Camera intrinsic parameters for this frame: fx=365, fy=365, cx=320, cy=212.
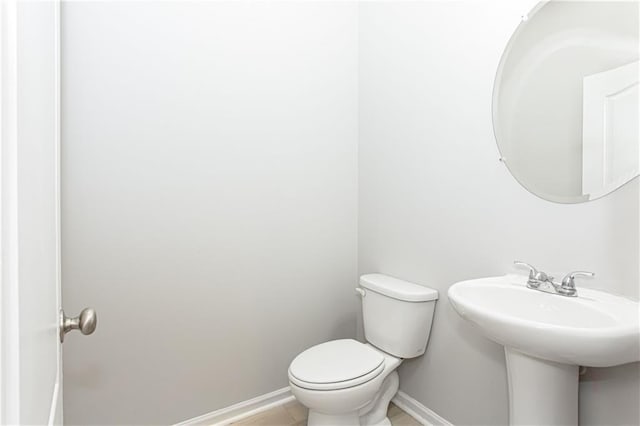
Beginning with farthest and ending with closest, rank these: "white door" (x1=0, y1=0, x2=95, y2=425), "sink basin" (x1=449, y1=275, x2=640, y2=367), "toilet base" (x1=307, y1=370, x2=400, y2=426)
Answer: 1. "toilet base" (x1=307, y1=370, x2=400, y2=426)
2. "sink basin" (x1=449, y1=275, x2=640, y2=367)
3. "white door" (x1=0, y1=0, x2=95, y2=425)

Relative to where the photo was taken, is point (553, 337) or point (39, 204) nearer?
point (39, 204)

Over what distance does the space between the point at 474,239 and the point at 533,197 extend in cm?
30

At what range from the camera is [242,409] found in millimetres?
1855

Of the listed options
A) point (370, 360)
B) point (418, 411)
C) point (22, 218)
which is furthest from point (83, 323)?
→ point (418, 411)

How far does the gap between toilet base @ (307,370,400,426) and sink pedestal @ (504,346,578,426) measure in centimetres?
69

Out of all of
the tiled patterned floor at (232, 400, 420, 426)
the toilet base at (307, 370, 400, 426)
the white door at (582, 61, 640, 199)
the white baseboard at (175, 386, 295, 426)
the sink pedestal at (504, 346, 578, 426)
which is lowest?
the tiled patterned floor at (232, 400, 420, 426)

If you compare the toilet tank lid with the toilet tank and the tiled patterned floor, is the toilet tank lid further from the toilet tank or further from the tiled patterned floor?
the tiled patterned floor

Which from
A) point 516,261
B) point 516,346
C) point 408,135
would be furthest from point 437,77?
point 516,346

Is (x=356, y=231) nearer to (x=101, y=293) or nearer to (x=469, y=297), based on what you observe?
(x=469, y=297)

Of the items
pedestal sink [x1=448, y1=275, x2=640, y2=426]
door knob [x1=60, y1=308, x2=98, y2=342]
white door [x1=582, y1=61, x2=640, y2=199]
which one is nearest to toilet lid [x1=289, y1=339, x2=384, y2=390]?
pedestal sink [x1=448, y1=275, x2=640, y2=426]

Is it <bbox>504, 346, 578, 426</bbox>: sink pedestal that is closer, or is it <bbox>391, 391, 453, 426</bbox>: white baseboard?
<bbox>504, 346, 578, 426</bbox>: sink pedestal

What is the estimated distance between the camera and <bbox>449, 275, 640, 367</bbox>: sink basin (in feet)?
2.94

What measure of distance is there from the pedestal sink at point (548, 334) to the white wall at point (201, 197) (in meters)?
1.00

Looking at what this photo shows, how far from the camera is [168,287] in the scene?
1648 mm
